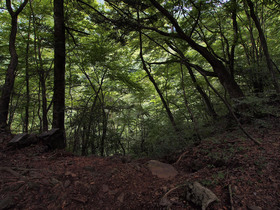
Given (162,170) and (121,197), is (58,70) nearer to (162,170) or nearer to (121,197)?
(121,197)

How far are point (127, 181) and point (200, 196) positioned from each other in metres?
1.37

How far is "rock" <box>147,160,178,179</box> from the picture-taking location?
3.25 meters

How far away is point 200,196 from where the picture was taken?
2078 millimetres

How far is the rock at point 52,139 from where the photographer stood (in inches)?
161

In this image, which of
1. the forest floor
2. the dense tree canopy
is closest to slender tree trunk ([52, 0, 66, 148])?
the dense tree canopy

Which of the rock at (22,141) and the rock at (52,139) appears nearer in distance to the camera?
the rock at (22,141)

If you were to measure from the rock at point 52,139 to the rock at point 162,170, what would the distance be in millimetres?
2825

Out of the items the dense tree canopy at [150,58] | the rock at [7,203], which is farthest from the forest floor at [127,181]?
the dense tree canopy at [150,58]

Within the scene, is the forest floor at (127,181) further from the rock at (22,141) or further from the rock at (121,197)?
the rock at (22,141)

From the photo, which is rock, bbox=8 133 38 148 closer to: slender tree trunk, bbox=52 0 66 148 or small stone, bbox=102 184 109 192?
slender tree trunk, bbox=52 0 66 148

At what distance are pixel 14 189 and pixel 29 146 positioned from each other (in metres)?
2.19

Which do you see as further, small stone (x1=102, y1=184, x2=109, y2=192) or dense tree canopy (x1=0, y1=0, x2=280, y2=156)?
dense tree canopy (x1=0, y1=0, x2=280, y2=156)

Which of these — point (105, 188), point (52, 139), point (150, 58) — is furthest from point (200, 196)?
point (150, 58)

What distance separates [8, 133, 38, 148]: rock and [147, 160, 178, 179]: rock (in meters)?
3.36
